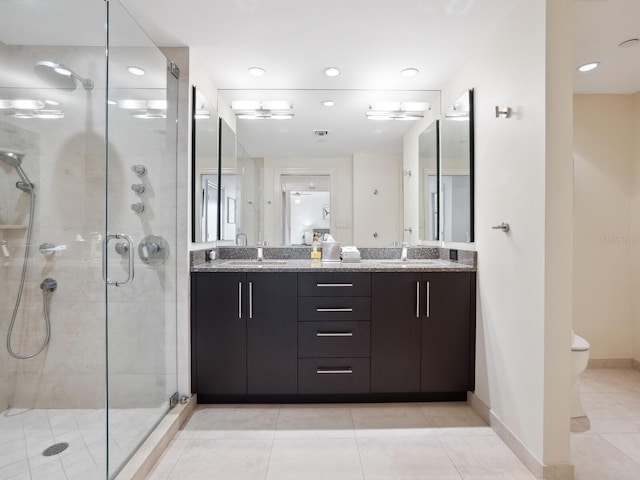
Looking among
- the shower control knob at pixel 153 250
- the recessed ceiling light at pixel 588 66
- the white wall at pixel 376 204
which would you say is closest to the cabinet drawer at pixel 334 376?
the white wall at pixel 376 204

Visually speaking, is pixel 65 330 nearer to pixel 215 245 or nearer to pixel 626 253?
pixel 215 245

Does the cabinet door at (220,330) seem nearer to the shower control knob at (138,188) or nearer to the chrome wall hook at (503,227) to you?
the shower control knob at (138,188)

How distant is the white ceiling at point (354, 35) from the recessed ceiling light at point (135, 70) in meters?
0.26

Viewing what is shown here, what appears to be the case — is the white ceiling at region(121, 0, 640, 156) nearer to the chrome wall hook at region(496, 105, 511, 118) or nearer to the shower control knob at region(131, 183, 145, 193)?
the chrome wall hook at region(496, 105, 511, 118)

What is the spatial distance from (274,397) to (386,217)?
1.58 m

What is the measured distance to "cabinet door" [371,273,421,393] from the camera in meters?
2.25

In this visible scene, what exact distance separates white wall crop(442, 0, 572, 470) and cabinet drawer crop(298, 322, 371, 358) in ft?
2.45

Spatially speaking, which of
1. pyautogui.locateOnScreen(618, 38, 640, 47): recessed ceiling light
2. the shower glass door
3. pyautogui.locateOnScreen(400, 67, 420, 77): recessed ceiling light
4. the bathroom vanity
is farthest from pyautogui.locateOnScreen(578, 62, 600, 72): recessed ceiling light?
the shower glass door

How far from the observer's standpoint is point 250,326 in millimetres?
2234

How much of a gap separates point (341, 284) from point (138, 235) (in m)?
1.25

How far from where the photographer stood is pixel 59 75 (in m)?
1.92

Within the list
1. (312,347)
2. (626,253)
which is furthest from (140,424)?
(626,253)

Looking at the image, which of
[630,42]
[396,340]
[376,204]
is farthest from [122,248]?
[630,42]

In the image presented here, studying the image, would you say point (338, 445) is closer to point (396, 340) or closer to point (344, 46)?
point (396, 340)
